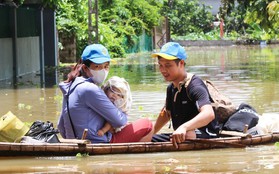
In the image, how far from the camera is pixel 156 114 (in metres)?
14.1

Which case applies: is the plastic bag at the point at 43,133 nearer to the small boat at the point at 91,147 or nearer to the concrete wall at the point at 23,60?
the small boat at the point at 91,147

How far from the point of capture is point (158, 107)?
15383 mm

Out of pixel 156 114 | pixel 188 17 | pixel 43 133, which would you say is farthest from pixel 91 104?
pixel 188 17

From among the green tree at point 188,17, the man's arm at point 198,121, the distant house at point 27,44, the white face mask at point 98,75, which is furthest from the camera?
the green tree at point 188,17

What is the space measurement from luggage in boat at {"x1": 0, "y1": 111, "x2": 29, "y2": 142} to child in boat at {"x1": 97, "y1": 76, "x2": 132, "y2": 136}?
0.84m

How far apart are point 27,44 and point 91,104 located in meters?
19.2

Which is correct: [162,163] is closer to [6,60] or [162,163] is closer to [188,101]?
[188,101]

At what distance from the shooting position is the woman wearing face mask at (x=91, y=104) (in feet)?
27.0

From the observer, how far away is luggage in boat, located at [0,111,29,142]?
8.31m

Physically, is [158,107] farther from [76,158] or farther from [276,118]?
[76,158]

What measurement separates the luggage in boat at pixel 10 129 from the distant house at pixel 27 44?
13.5m

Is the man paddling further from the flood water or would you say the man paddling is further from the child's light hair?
the child's light hair

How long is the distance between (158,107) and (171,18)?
55116 mm

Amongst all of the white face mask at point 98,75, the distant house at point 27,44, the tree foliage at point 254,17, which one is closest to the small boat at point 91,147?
the white face mask at point 98,75
